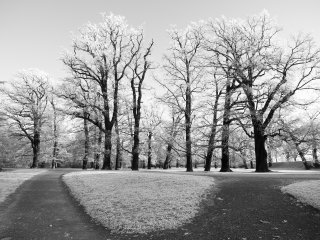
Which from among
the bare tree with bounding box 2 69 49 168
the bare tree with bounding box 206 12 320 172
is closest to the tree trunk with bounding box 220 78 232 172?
the bare tree with bounding box 206 12 320 172

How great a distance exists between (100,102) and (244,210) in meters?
25.4

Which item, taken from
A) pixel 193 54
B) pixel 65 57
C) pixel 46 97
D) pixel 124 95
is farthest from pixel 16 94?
pixel 193 54

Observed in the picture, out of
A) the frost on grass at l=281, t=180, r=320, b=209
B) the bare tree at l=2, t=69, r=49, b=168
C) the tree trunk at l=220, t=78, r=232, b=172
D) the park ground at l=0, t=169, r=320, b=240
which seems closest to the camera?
the park ground at l=0, t=169, r=320, b=240

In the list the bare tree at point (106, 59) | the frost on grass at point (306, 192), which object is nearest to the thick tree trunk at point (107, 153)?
the bare tree at point (106, 59)

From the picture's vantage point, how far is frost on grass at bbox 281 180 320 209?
11402 millimetres

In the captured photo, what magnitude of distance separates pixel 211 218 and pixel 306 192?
5024mm

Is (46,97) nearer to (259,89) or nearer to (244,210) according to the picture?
(259,89)

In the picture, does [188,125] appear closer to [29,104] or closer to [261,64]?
[261,64]

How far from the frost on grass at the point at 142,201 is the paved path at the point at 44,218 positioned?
0.61m

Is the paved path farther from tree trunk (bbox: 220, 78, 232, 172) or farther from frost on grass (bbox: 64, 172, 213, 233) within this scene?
tree trunk (bbox: 220, 78, 232, 172)

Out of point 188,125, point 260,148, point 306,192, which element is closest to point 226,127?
point 260,148

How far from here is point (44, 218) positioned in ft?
38.6

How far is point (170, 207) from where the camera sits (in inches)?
451

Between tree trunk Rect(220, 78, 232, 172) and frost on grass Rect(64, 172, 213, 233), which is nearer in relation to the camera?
frost on grass Rect(64, 172, 213, 233)
